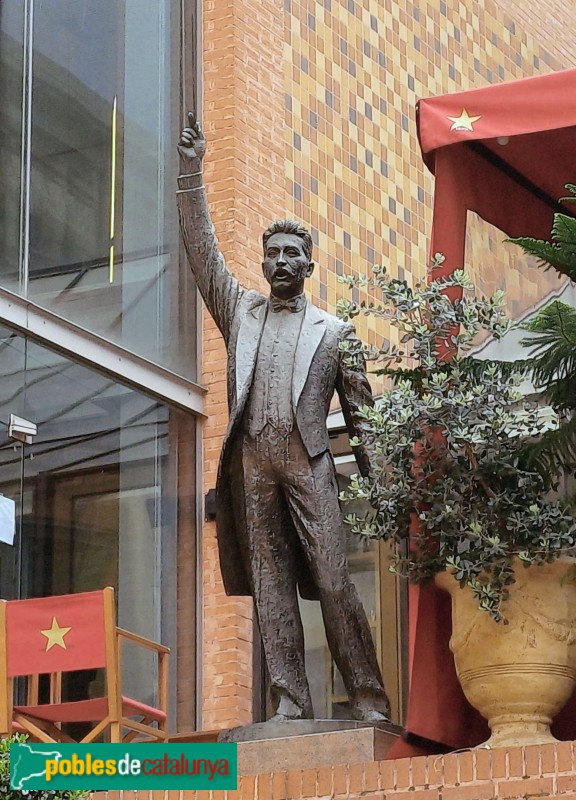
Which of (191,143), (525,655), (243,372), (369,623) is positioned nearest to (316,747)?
(525,655)

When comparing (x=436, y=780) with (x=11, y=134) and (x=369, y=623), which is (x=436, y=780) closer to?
(x=369, y=623)

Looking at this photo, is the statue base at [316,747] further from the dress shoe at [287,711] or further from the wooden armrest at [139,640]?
the wooden armrest at [139,640]

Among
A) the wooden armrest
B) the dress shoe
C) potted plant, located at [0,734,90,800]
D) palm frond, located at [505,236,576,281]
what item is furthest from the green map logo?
palm frond, located at [505,236,576,281]

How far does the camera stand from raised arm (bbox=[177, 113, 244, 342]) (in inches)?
267

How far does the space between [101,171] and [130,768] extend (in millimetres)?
4381

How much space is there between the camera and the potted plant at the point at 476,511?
5.99 metres

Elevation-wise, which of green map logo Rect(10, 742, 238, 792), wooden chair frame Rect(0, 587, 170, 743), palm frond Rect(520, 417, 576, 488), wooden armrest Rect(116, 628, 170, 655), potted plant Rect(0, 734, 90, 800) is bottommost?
potted plant Rect(0, 734, 90, 800)

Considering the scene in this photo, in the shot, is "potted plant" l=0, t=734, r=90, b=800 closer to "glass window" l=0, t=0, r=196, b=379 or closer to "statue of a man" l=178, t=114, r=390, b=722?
"statue of a man" l=178, t=114, r=390, b=722

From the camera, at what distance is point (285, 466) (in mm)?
6527

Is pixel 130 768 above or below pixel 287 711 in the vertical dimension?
below

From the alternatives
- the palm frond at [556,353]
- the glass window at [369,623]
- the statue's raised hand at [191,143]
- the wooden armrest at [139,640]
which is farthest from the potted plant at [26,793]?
the glass window at [369,623]

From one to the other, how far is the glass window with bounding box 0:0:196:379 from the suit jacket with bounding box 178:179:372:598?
233 centimetres

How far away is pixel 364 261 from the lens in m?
10.8

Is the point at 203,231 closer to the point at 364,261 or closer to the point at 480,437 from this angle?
the point at 480,437
